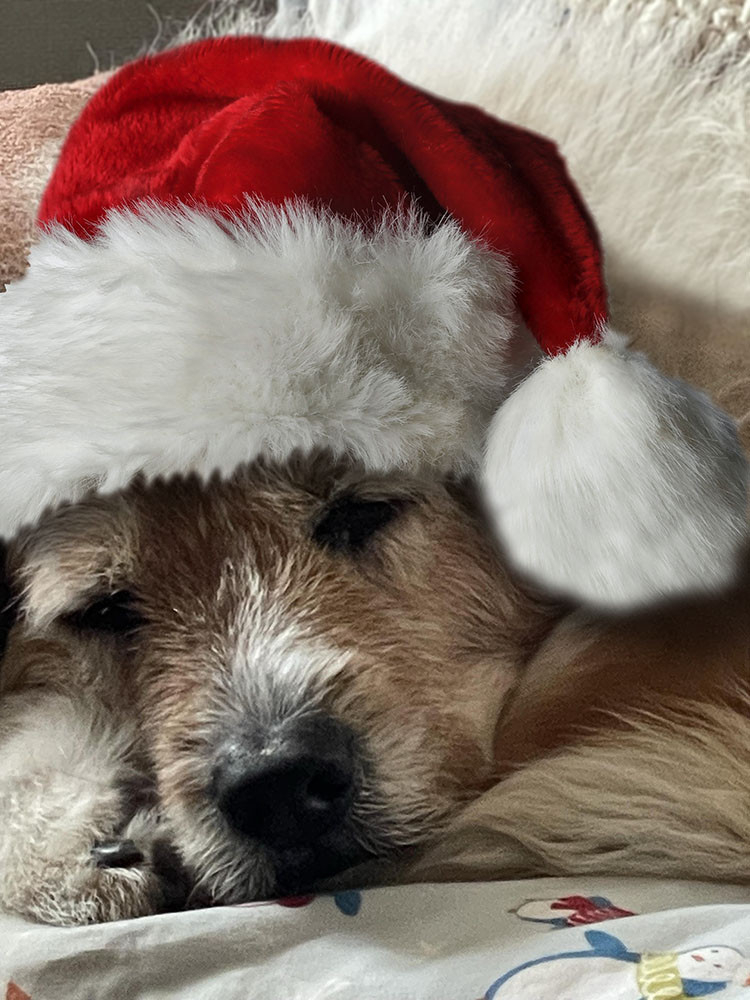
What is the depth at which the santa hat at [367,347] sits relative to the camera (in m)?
0.66

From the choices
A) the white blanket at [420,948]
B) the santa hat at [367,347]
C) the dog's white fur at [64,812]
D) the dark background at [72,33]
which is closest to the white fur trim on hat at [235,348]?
the santa hat at [367,347]

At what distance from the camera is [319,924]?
0.58 m

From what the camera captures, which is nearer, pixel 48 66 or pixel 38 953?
pixel 38 953

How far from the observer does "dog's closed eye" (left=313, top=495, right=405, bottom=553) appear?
733mm

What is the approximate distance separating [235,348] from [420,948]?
1.27 feet

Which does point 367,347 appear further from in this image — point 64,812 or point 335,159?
point 64,812

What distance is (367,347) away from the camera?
69 cm

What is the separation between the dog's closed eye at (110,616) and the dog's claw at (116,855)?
0.49 feet

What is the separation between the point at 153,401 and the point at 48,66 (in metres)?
0.66

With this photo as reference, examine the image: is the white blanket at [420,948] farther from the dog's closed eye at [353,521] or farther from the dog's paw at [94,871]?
the dog's closed eye at [353,521]

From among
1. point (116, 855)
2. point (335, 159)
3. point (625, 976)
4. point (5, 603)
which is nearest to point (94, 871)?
point (116, 855)

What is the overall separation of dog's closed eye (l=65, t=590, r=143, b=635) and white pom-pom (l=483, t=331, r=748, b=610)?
278mm

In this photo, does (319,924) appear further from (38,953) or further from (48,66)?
(48,66)

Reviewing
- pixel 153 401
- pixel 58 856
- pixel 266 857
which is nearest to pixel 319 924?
pixel 266 857
